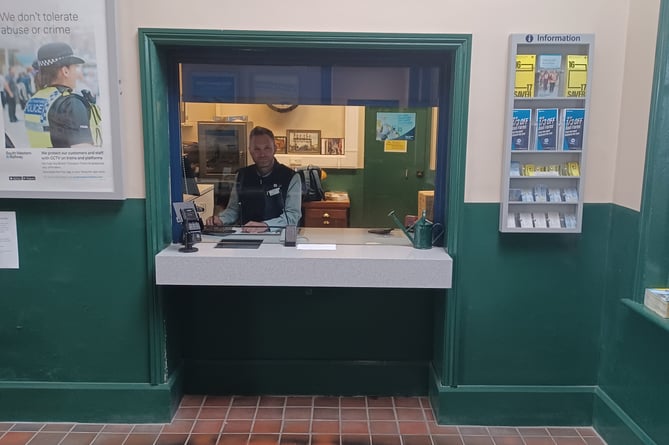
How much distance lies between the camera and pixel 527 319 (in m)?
3.10

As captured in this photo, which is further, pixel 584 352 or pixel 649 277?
pixel 584 352

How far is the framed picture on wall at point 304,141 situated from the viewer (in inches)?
128

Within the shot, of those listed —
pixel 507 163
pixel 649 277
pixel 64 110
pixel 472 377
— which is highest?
pixel 64 110

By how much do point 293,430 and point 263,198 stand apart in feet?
4.32

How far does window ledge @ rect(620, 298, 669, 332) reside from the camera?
2.44 metres

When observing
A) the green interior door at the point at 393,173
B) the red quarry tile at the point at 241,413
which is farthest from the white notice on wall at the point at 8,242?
the green interior door at the point at 393,173

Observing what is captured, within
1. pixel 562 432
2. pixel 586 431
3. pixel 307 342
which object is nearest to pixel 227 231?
pixel 307 342

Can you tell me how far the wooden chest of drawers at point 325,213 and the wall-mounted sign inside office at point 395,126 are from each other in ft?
1.51

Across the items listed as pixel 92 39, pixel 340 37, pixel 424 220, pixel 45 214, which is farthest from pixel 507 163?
pixel 45 214

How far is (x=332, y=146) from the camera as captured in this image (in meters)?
3.28

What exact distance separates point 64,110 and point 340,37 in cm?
144

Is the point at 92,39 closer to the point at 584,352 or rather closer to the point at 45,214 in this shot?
the point at 45,214

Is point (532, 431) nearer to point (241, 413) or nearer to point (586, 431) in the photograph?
point (586, 431)

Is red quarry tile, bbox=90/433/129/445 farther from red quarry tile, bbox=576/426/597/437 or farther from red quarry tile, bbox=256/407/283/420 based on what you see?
red quarry tile, bbox=576/426/597/437
